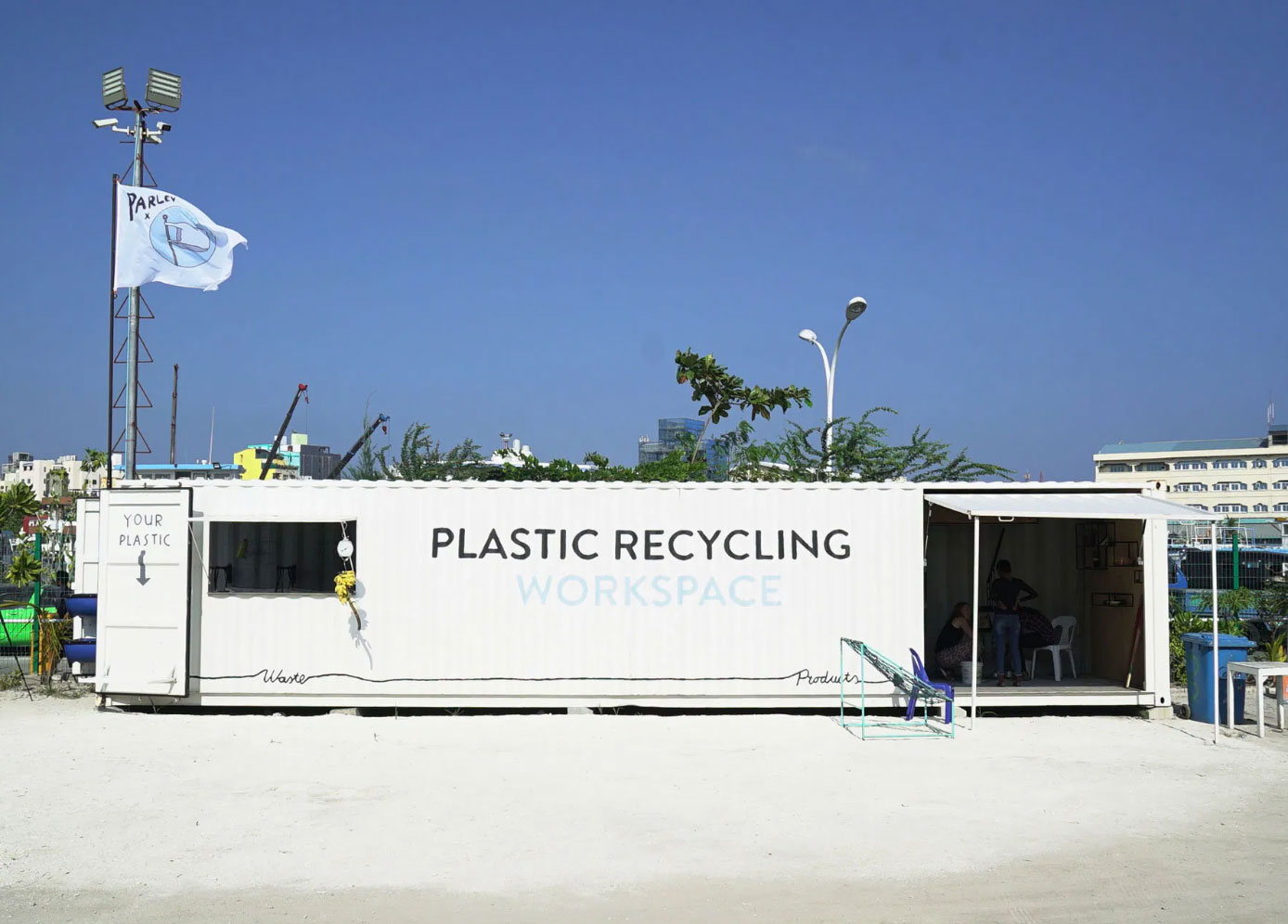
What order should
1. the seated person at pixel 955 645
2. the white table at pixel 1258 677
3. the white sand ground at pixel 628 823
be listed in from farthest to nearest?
the seated person at pixel 955 645
the white table at pixel 1258 677
the white sand ground at pixel 628 823

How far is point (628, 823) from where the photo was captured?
25.8 ft

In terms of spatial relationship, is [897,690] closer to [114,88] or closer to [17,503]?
[17,503]

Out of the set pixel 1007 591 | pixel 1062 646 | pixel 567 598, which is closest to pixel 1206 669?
pixel 1062 646

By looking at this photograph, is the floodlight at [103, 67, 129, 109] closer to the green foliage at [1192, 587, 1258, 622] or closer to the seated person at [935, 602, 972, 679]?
the seated person at [935, 602, 972, 679]

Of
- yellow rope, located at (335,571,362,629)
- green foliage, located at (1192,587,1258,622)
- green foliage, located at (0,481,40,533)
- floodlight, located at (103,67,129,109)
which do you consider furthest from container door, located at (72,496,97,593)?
green foliage, located at (1192,587,1258,622)

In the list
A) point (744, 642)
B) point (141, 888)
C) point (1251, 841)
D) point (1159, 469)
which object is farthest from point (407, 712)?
point (1159, 469)

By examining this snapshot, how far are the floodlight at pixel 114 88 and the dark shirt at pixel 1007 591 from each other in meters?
16.5

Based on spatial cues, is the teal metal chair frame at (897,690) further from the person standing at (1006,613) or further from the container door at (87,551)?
the container door at (87,551)

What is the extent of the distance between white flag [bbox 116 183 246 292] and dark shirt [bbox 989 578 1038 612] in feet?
44.1

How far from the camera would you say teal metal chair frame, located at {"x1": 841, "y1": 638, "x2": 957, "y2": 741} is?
11438 mm

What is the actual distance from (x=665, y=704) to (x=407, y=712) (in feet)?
9.73

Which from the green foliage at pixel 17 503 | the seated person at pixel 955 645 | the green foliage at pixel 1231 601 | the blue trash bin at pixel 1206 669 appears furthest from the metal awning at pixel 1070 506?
the green foliage at pixel 17 503

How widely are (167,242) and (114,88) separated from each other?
3.14 metres

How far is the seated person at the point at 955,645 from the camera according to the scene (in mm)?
13148
